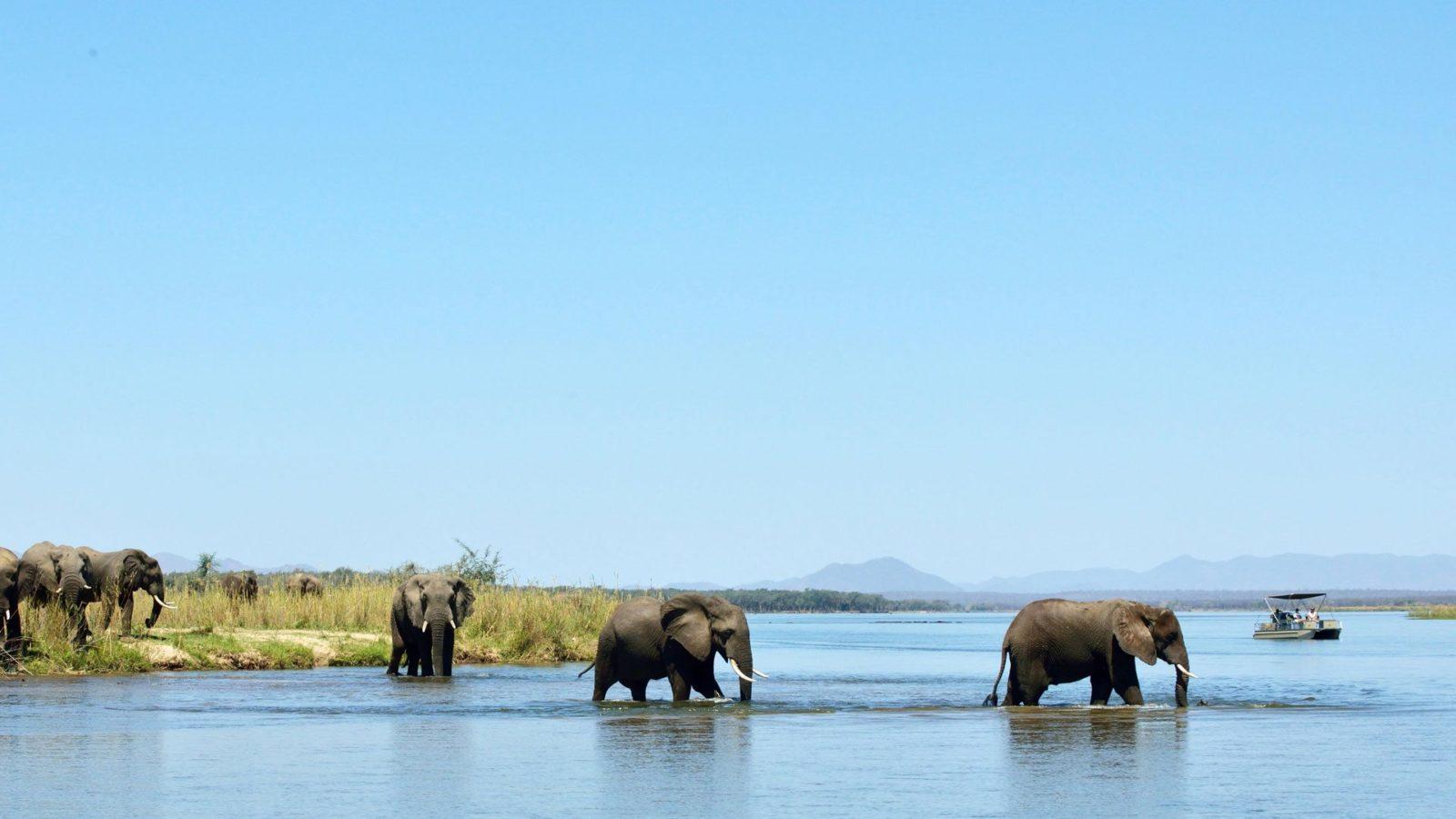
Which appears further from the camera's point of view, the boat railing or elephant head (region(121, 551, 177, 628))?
the boat railing

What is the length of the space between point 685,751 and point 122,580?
2150 cm

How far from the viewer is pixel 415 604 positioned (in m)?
33.2

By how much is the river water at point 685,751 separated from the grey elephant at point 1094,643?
521 millimetres

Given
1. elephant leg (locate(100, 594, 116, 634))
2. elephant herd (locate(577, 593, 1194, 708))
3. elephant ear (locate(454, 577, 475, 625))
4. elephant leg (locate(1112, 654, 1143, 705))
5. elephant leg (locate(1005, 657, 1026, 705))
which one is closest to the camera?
elephant herd (locate(577, 593, 1194, 708))

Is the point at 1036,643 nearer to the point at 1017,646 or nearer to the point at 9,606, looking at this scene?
the point at 1017,646

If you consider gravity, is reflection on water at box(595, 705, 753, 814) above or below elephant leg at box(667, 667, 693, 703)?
below

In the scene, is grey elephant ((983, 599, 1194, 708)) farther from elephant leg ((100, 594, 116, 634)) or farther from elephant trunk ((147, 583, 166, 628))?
elephant trunk ((147, 583, 166, 628))

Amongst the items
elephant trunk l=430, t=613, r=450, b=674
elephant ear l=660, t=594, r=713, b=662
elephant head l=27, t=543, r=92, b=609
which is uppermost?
elephant head l=27, t=543, r=92, b=609

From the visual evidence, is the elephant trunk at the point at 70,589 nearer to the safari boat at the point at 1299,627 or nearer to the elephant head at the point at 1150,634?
the elephant head at the point at 1150,634

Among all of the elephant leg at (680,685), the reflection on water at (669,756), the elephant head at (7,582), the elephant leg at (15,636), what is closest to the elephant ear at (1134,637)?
the reflection on water at (669,756)

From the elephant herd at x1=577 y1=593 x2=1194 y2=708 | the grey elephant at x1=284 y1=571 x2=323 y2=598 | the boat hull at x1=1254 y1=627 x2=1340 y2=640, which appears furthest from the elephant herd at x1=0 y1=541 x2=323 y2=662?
the boat hull at x1=1254 y1=627 x2=1340 y2=640

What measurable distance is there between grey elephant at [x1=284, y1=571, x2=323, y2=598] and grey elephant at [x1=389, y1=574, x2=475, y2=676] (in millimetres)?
13641

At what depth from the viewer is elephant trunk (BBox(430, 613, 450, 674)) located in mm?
33031

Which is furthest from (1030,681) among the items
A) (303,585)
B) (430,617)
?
(303,585)
